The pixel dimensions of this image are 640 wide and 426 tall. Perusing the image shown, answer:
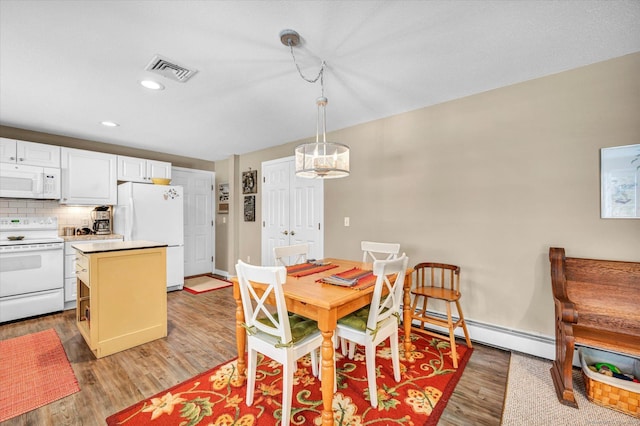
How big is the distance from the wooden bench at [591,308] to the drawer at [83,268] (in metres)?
3.76

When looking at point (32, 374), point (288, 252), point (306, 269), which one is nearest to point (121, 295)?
point (32, 374)

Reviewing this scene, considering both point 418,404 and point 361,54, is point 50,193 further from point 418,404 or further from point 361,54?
point 418,404

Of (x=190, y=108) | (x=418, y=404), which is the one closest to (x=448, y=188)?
(x=418, y=404)

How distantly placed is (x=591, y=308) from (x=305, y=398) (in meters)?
2.05

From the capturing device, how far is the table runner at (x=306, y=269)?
2.20m

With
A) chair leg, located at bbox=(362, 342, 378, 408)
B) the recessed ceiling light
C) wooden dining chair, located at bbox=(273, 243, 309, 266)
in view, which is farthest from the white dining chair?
the recessed ceiling light

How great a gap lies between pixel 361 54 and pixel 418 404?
2.47 metres

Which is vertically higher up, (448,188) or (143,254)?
(448,188)

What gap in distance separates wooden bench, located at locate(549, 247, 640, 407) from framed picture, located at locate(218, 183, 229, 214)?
5031 millimetres

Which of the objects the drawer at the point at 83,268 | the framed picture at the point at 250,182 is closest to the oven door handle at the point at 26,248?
the drawer at the point at 83,268

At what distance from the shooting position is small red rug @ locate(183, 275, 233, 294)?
14.9ft

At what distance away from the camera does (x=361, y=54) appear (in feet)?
6.64

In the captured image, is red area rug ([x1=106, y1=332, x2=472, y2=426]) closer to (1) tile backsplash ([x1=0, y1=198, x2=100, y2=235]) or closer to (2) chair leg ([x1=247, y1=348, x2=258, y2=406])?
(2) chair leg ([x1=247, y1=348, x2=258, y2=406])

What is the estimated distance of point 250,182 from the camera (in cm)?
497
